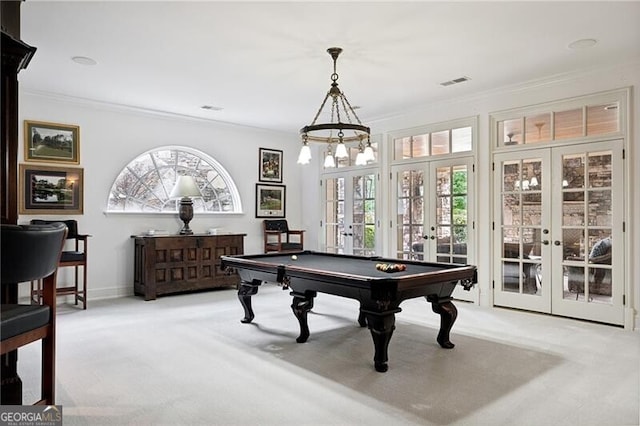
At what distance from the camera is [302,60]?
167 inches

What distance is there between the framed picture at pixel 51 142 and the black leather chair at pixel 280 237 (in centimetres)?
297

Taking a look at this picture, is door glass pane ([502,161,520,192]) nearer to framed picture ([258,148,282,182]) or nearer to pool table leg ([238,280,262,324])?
pool table leg ([238,280,262,324])

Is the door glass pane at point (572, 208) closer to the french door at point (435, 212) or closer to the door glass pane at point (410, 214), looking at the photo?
the french door at point (435, 212)

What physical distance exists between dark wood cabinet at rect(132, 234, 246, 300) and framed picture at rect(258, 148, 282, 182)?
139 cm

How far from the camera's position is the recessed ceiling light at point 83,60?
13.7 feet

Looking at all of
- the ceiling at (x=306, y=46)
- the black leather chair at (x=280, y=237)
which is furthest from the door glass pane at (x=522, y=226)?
the black leather chair at (x=280, y=237)

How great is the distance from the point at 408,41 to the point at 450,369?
2606 millimetres

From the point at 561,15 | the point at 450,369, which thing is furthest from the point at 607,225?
the point at 450,369

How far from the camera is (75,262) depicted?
5.07 meters

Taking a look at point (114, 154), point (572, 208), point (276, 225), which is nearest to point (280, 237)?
point (276, 225)

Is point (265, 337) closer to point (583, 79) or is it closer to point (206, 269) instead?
point (206, 269)

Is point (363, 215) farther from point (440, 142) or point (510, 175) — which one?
point (510, 175)

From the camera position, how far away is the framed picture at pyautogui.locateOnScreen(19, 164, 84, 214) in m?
5.26

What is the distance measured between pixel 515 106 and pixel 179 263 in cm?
460
